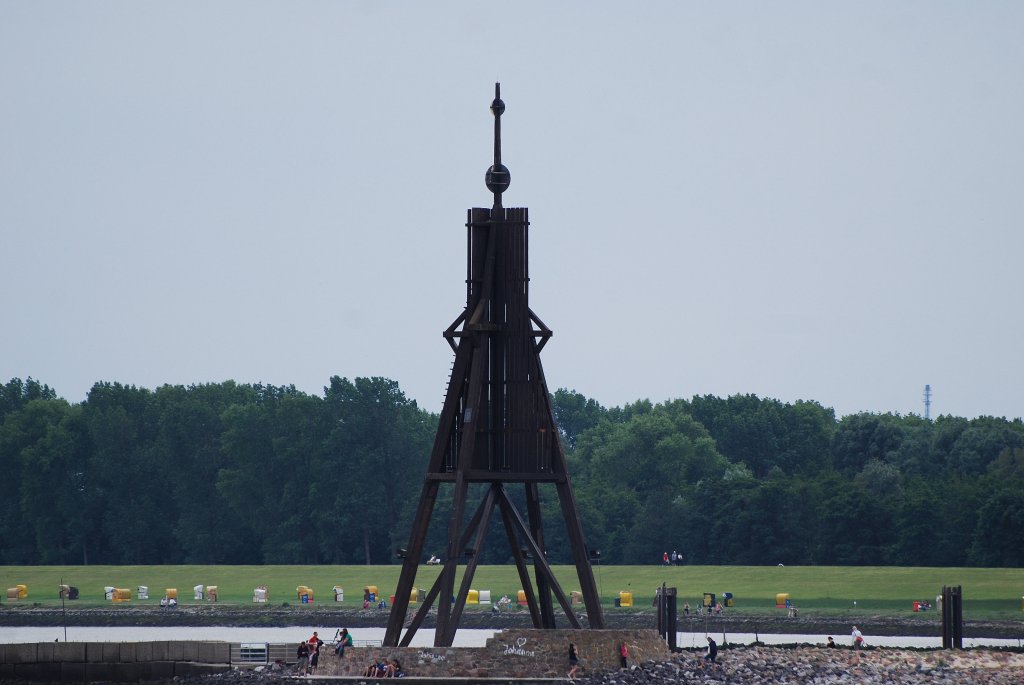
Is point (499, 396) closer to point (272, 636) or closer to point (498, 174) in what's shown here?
point (498, 174)

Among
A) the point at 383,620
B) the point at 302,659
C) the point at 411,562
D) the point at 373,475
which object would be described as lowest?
the point at 302,659

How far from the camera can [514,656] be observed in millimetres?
54844

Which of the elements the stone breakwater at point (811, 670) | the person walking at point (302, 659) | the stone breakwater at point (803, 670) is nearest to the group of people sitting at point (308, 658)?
the person walking at point (302, 659)

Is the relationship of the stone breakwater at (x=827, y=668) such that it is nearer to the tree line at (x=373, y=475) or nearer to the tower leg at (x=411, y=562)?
the tower leg at (x=411, y=562)

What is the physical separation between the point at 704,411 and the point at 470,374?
117950 mm

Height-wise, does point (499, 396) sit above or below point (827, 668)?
above

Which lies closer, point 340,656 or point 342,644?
point 340,656

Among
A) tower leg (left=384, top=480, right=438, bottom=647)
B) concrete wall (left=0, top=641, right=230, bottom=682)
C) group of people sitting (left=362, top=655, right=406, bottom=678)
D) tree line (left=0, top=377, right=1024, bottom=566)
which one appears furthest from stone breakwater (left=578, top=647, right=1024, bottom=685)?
tree line (left=0, top=377, right=1024, bottom=566)

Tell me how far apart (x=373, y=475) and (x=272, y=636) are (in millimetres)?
53098

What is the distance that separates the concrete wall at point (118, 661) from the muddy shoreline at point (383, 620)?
3264 cm

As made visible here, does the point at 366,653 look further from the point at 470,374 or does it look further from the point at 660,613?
the point at 660,613

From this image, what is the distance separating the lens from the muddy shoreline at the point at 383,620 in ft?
299

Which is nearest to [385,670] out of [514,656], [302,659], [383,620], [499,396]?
[514,656]

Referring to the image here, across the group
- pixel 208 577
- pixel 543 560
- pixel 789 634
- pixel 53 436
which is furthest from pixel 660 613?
pixel 53 436
